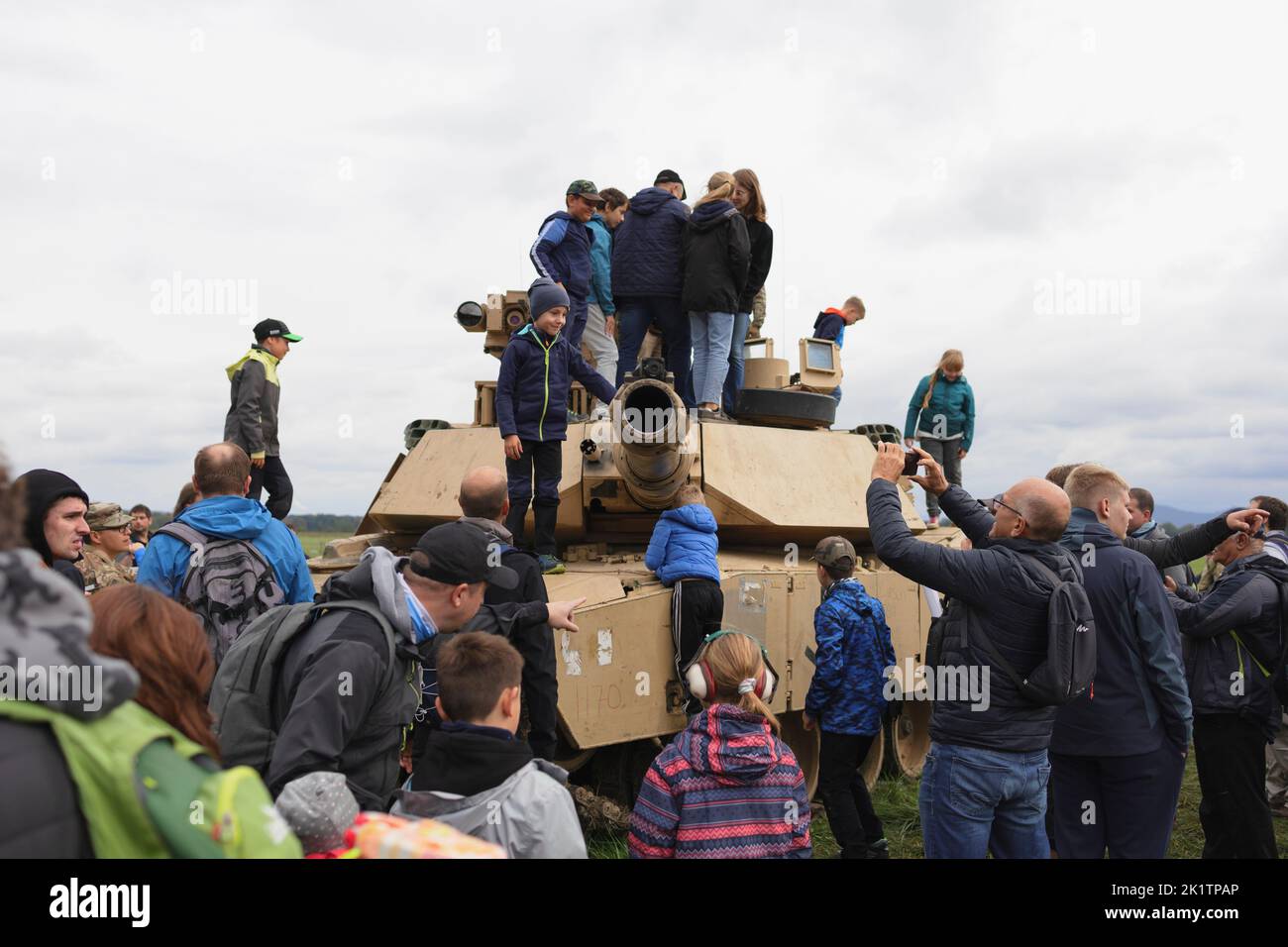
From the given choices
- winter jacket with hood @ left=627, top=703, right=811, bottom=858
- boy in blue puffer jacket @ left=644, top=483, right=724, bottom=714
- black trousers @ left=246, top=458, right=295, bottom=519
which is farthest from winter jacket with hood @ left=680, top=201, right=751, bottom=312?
winter jacket with hood @ left=627, top=703, right=811, bottom=858

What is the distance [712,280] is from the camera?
799cm

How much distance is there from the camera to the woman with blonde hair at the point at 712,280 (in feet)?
26.3

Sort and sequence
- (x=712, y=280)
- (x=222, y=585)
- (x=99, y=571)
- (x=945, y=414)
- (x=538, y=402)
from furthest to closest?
(x=945, y=414) < (x=712, y=280) < (x=538, y=402) < (x=99, y=571) < (x=222, y=585)

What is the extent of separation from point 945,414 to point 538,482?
5330 millimetres

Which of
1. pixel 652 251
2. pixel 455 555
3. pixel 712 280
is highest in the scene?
pixel 652 251

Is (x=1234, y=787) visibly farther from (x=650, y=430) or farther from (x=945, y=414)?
(x=945, y=414)

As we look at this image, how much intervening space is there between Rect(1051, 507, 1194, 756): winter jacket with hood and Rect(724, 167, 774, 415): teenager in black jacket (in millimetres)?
4366

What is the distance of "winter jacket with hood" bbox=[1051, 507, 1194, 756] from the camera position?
4426 millimetres

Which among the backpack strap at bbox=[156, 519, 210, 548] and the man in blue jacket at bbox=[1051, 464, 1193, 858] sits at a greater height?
the backpack strap at bbox=[156, 519, 210, 548]

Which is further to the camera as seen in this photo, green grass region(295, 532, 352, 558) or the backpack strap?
green grass region(295, 532, 352, 558)

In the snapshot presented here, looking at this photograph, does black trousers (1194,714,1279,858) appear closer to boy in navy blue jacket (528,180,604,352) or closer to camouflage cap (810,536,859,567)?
camouflage cap (810,536,859,567)

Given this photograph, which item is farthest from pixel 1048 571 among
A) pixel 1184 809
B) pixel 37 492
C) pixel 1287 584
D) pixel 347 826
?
pixel 1184 809

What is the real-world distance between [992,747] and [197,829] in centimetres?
307

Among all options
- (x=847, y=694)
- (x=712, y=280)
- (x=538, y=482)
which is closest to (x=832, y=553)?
(x=847, y=694)
